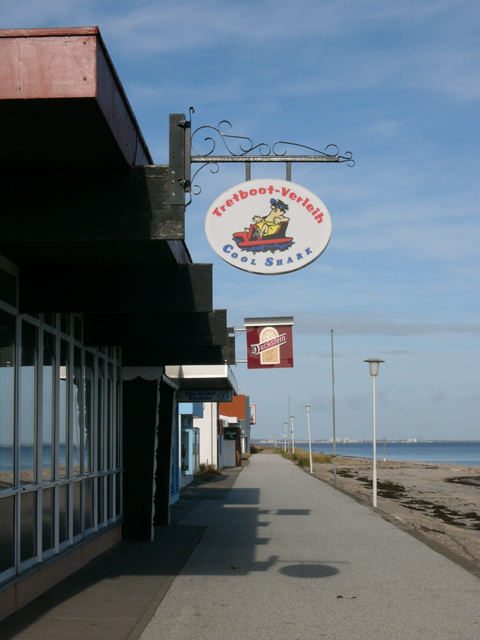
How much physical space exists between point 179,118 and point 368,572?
6480mm

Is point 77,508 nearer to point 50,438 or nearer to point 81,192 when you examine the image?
point 50,438

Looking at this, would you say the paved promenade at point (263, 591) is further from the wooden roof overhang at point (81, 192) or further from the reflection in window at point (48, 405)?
the wooden roof overhang at point (81, 192)

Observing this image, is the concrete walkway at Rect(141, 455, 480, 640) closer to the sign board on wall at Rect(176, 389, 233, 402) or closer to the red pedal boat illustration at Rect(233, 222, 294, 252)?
the red pedal boat illustration at Rect(233, 222, 294, 252)

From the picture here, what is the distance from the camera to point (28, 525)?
Result: 27.6 feet

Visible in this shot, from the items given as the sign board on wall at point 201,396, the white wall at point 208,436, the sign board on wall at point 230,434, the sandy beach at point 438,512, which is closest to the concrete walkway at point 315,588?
the sandy beach at point 438,512

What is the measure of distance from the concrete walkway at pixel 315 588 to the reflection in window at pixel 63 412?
78.0 inches

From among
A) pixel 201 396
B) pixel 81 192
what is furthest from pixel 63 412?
pixel 201 396

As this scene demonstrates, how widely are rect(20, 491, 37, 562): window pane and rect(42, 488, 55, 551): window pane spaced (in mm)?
356

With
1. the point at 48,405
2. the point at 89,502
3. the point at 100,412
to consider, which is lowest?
the point at 89,502

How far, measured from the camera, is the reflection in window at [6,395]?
7820 mm

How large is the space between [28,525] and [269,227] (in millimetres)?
4082

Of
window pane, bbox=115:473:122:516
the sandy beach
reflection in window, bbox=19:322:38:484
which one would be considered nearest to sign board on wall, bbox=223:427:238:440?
the sandy beach

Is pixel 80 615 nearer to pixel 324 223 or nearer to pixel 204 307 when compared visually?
pixel 204 307

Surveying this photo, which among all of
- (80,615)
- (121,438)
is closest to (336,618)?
(80,615)
